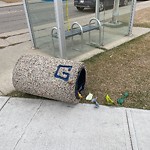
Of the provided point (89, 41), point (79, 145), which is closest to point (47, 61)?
point (79, 145)

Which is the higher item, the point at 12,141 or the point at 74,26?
the point at 74,26

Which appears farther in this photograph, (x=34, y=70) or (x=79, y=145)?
(x=34, y=70)

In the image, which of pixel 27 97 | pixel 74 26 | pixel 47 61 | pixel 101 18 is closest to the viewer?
pixel 47 61

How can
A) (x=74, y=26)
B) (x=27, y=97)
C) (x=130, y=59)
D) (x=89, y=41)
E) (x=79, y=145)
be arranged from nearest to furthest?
1. (x=79, y=145)
2. (x=27, y=97)
3. (x=130, y=59)
4. (x=74, y=26)
5. (x=89, y=41)

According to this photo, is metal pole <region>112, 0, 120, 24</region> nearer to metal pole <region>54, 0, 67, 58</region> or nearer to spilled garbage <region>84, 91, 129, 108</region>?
metal pole <region>54, 0, 67, 58</region>

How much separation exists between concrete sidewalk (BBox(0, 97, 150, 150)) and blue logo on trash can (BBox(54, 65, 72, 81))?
0.46 metres

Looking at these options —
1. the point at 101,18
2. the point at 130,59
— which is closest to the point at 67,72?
the point at 130,59

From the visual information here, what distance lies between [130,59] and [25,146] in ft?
10.1

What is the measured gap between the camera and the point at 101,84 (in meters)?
3.47

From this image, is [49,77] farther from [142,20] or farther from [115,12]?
[142,20]

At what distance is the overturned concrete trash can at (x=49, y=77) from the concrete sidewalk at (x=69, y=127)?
0.21 metres

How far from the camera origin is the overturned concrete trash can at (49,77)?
2750mm

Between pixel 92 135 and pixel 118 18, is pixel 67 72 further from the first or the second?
pixel 118 18

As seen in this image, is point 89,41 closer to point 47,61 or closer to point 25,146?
point 47,61
